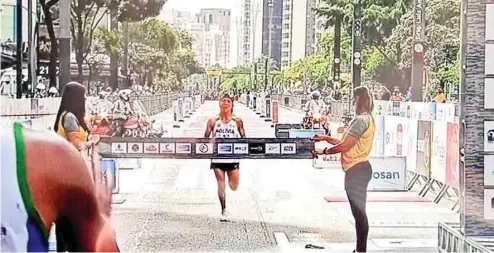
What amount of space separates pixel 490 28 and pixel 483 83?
0.20 m

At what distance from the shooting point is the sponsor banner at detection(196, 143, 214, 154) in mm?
2691

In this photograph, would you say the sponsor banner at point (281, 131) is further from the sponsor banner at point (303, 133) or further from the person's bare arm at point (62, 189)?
the person's bare arm at point (62, 189)

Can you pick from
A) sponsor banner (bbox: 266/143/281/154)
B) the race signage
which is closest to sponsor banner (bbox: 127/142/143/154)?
the race signage

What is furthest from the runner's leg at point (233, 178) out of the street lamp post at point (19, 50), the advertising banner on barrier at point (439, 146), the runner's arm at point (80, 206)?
the advertising banner on barrier at point (439, 146)

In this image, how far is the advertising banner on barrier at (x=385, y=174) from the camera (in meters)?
2.77

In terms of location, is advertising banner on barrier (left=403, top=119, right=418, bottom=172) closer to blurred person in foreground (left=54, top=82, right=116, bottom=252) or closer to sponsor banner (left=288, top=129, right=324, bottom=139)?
sponsor banner (left=288, top=129, right=324, bottom=139)

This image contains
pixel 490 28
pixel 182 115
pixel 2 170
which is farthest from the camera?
pixel 490 28

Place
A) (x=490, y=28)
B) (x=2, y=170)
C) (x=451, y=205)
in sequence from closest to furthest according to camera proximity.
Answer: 1. (x=2, y=170)
2. (x=490, y=28)
3. (x=451, y=205)

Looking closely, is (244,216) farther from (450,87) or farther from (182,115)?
(450,87)

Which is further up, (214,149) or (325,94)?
(325,94)

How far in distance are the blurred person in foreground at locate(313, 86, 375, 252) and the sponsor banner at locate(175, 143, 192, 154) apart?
434mm

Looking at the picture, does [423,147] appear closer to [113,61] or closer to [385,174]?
[385,174]

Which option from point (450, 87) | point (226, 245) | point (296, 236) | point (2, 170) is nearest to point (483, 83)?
point (450, 87)

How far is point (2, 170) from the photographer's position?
1.53 metres
